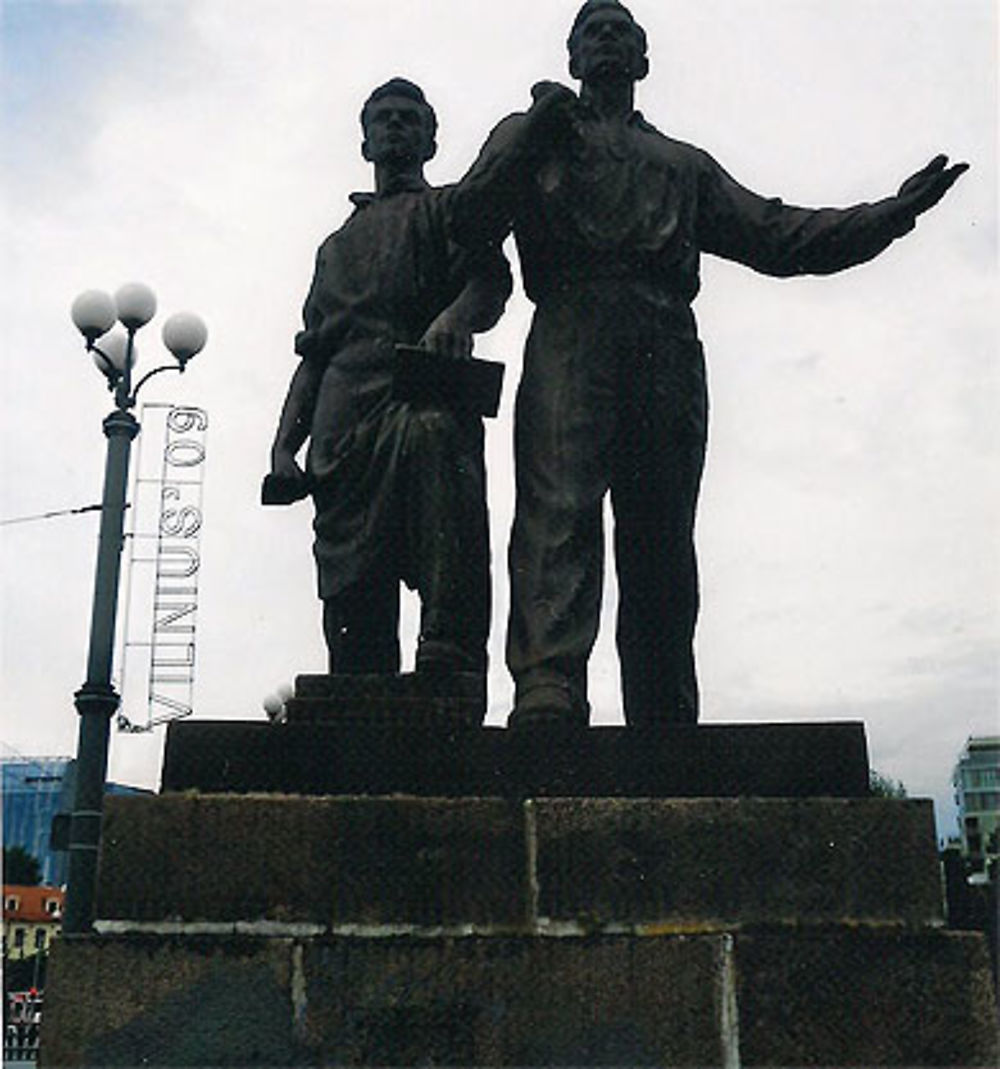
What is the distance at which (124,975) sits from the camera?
388 cm

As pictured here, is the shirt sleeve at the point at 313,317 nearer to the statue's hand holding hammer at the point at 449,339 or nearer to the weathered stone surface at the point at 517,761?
the statue's hand holding hammer at the point at 449,339

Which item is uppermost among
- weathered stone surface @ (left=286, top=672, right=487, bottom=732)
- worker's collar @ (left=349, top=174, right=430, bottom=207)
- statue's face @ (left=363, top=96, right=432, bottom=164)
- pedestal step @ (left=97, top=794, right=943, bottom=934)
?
statue's face @ (left=363, top=96, right=432, bottom=164)

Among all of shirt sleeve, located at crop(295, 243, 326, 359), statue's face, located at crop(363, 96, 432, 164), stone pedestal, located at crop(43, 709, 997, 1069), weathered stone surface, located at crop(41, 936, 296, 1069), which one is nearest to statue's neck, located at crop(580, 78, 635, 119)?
statue's face, located at crop(363, 96, 432, 164)

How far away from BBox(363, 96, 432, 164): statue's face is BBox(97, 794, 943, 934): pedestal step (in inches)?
117

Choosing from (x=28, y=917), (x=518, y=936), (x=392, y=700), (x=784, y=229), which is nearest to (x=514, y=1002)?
(x=518, y=936)

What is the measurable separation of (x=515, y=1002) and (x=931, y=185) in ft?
10.8

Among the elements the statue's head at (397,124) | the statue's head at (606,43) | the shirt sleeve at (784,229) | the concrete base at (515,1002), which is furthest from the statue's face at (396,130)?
the concrete base at (515,1002)

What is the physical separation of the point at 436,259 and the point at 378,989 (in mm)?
2947

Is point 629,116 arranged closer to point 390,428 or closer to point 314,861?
point 390,428

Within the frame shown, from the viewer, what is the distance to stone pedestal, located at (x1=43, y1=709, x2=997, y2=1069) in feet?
12.5

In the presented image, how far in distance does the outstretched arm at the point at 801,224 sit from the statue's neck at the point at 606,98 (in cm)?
39

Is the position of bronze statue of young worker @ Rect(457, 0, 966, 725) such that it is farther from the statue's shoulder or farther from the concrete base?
the concrete base

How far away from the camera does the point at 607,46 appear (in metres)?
5.42

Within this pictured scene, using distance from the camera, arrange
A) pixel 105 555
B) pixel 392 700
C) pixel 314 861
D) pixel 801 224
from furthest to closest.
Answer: pixel 105 555
pixel 801 224
pixel 392 700
pixel 314 861
